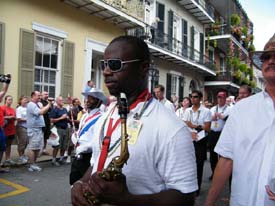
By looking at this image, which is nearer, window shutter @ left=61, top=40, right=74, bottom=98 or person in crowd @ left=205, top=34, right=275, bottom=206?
person in crowd @ left=205, top=34, right=275, bottom=206

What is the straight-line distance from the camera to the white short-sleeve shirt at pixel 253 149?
7.02 feet

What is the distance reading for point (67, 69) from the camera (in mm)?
12078

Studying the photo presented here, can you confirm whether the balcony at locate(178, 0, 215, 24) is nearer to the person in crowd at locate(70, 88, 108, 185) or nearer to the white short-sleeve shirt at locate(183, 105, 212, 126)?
the white short-sleeve shirt at locate(183, 105, 212, 126)

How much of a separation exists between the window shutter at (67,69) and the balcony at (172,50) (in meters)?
4.45

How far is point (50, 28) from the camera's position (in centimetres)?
1134

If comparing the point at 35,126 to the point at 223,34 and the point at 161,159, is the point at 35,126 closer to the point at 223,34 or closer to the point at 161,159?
the point at 161,159

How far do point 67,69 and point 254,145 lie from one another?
10.5m

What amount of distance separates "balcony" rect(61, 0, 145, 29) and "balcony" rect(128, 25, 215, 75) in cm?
126

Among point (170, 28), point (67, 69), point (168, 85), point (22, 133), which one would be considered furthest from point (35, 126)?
point (170, 28)

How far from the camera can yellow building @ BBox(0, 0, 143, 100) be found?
10.1 m

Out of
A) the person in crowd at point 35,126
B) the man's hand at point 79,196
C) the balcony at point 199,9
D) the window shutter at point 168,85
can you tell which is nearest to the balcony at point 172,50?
the window shutter at point 168,85

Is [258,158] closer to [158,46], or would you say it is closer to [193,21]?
[158,46]

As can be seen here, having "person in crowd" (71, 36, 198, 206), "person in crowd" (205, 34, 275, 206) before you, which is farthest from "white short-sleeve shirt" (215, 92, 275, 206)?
"person in crowd" (71, 36, 198, 206)

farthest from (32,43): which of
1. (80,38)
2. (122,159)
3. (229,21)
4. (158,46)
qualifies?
(229,21)
